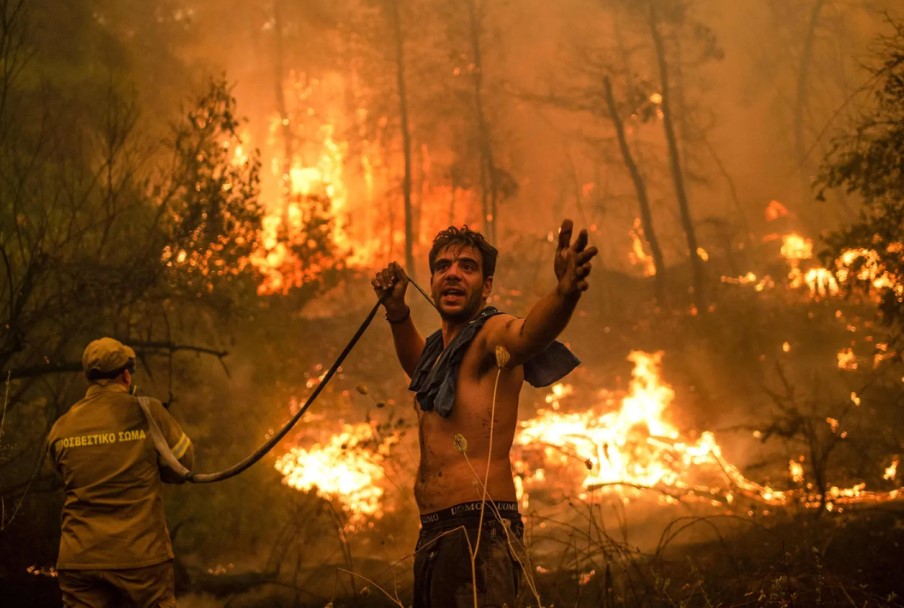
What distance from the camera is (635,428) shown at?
15.2 meters

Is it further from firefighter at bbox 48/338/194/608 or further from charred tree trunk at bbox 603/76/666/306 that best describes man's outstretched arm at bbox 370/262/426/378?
charred tree trunk at bbox 603/76/666/306

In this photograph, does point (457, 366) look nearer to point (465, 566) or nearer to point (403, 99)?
point (465, 566)

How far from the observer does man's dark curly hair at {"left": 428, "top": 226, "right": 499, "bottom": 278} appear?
10.6ft

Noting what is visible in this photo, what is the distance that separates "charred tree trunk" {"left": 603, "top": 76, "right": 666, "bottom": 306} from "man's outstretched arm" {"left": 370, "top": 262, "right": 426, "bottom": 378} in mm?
17252

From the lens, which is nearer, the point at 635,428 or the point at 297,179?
the point at 635,428

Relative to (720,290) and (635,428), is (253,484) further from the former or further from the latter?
(720,290)

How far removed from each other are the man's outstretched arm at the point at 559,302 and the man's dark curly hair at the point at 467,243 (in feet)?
2.00

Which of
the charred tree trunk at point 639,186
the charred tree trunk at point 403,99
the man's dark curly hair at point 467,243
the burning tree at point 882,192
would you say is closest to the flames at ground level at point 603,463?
the charred tree trunk at point 639,186

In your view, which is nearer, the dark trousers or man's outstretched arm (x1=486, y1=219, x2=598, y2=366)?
man's outstretched arm (x1=486, y1=219, x2=598, y2=366)

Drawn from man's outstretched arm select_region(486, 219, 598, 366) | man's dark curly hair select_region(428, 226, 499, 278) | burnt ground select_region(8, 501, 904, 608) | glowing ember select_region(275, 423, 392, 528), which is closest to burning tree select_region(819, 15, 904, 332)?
burnt ground select_region(8, 501, 904, 608)

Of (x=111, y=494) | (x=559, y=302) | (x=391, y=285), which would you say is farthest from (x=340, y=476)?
(x=559, y=302)

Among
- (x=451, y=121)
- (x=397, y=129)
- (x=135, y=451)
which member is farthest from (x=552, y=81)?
(x=135, y=451)

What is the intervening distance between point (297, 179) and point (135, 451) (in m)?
18.5

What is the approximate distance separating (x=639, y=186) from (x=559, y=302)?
19356mm
